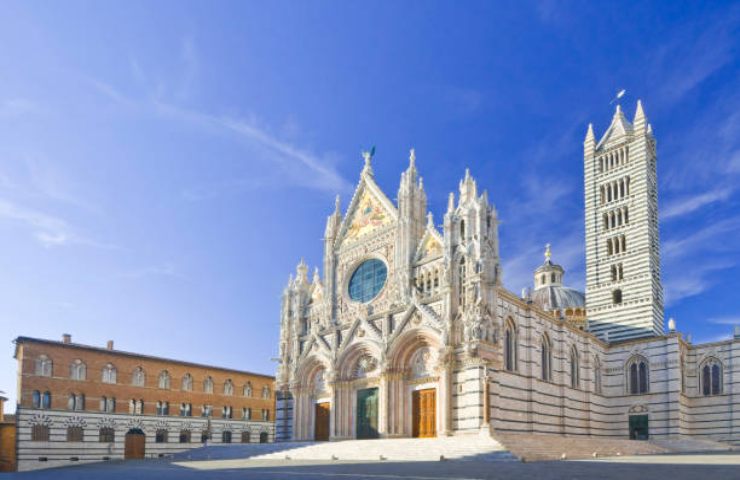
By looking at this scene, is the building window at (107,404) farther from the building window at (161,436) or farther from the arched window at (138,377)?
the building window at (161,436)

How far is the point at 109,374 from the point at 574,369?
1271 inches

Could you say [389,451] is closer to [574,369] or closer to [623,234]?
[574,369]

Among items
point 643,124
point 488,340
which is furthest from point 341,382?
point 643,124

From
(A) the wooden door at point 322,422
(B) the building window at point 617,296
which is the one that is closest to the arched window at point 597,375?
(B) the building window at point 617,296

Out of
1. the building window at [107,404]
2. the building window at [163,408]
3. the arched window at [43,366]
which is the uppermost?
the arched window at [43,366]

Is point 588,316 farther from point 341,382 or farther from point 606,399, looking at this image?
point 341,382

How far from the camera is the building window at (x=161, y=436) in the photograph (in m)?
49.8

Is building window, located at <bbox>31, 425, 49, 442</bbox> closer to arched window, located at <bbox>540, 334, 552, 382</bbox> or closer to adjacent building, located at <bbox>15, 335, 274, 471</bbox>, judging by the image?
adjacent building, located at <bbox>15, 335, 274, 471</bbox>

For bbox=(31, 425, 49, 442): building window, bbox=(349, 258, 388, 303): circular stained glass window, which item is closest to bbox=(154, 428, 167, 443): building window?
bbox=(31, 425, 49, 442): building window

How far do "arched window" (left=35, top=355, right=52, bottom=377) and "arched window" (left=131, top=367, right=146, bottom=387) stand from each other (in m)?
6.29

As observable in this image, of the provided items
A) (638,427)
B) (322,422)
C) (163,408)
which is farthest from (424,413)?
(163,408)

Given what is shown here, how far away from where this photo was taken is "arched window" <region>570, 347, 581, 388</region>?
142ft

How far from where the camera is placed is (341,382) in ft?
132

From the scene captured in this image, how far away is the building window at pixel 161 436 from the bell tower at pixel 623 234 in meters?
33.5
